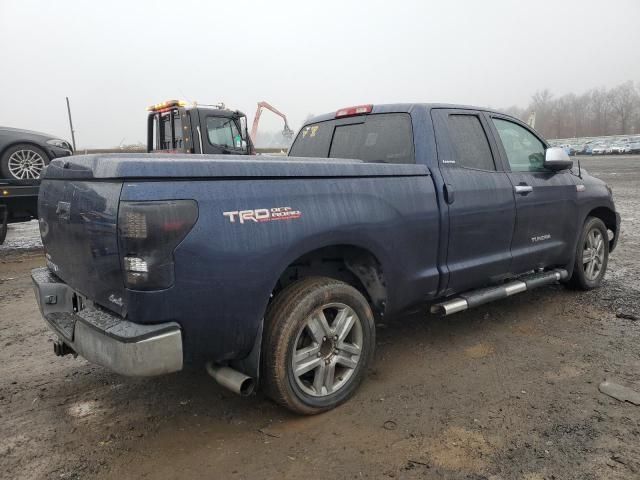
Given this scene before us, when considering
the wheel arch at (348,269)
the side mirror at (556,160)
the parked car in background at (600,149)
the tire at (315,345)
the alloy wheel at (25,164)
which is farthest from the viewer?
the parked car in background at (600,149)

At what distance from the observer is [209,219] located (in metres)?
2.34

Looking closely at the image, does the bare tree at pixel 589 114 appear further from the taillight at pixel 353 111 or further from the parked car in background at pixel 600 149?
the taillight at pixel 353 111

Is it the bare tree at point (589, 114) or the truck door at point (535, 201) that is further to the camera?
the bare tree at point (589, 114)

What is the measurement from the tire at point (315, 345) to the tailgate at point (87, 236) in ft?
2.79

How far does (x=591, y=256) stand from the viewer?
17.4ft

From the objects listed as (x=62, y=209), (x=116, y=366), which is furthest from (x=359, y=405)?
(x=62, y=209)

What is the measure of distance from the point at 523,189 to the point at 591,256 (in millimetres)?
1739

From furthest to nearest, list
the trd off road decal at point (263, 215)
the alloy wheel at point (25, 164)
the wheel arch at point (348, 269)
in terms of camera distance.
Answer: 1. the alloy wheel at point (25, 164)
2. the wheel arch at point (348, 269)
3. the trd off road decal at point (263, 215)

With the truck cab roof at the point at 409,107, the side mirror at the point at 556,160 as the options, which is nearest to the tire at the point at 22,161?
the truck cab roof at the point at 409,107

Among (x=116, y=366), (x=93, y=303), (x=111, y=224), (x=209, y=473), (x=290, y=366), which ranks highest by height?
(x=111, y=224)

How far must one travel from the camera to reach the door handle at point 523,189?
4.14m

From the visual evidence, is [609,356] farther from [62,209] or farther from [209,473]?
[62,209]

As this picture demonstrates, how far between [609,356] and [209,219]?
10.6 ft

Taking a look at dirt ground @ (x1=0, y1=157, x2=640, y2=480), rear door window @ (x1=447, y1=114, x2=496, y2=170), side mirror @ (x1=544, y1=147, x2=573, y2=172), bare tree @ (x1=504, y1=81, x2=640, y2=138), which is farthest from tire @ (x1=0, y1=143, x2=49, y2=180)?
bare tree @ (x1=504, y1=81, x2=640, y2=138)
